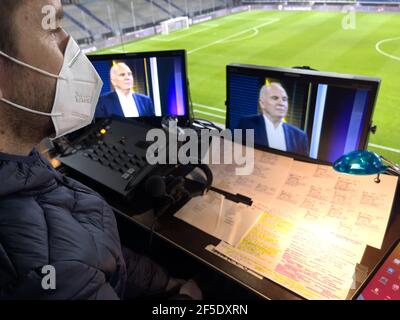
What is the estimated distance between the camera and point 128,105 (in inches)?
66.4

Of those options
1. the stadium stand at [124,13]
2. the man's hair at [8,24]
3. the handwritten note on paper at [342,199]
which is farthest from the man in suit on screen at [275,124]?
the stadium stand at [124,13]

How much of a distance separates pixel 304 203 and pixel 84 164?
1012 millimetres

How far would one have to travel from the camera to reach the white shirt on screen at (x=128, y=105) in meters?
1.67

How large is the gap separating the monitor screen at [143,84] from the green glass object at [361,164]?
91cm

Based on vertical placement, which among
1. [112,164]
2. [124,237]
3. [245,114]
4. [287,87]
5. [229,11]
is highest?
[229,11]

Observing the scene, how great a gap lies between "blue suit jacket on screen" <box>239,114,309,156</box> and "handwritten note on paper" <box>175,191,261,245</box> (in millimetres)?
366

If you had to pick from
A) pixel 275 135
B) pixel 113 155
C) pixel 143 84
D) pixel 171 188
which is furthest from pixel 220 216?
pixel 143 84

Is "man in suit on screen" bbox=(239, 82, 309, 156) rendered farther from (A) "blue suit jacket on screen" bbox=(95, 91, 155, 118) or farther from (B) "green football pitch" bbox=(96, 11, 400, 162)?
(B) "green football pitch" bbox=(96, 11, 400, 162)

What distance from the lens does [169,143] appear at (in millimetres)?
1455

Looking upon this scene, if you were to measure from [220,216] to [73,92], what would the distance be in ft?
2.22

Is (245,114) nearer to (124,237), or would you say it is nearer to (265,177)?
(265,177)

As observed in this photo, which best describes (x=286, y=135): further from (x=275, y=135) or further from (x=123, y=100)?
(x=123, y=100)

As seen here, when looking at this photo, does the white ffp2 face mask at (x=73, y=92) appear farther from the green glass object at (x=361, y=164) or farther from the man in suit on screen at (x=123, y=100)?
the green glass object at (x=361, y=164)

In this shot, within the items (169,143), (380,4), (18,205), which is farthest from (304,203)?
(380,4)
